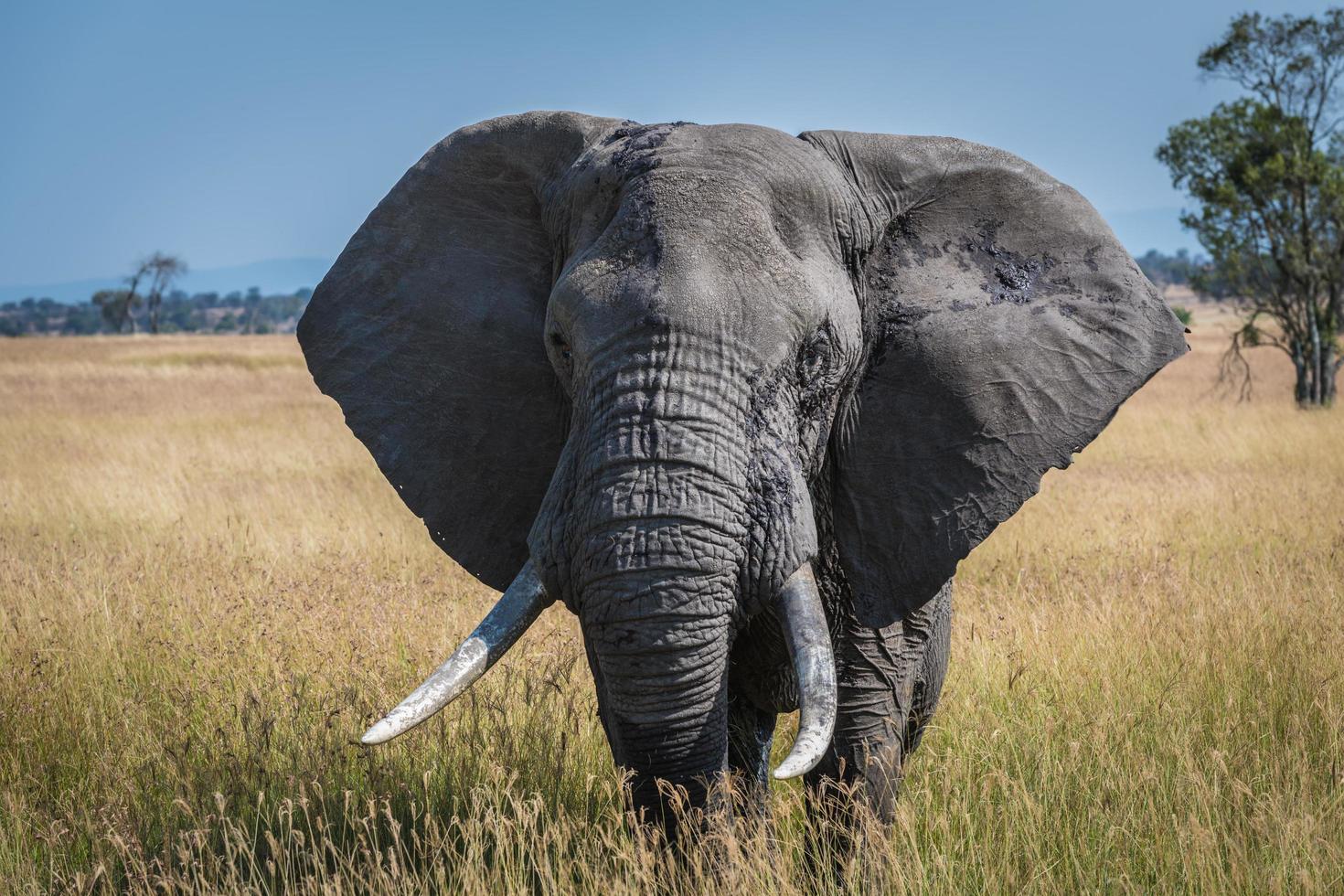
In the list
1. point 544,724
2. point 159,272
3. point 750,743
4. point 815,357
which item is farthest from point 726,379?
point 159,272

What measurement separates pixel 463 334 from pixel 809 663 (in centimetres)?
173

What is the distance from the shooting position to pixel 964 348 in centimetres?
358

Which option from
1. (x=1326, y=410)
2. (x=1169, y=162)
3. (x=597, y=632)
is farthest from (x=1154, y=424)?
(x=597, y=632)

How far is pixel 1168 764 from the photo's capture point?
4.69m

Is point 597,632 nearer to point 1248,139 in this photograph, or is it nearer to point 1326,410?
point 1326,410

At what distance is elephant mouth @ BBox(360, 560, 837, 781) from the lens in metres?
2.88

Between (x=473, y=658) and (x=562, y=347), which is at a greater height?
(x=562, y=347)

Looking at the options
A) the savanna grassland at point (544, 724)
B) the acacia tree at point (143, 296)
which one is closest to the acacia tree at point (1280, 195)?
the savanna grassland at point (544, 724)

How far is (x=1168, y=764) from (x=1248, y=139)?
19340 mm

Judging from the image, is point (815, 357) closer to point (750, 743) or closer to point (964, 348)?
point (964, 348)

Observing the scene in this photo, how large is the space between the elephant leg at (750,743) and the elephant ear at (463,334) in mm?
952

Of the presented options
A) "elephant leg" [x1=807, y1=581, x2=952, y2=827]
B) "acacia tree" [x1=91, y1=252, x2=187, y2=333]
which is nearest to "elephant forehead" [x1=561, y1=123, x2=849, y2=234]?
"elephant leg" [x1=807, y1=581, x2=952, y2=827]

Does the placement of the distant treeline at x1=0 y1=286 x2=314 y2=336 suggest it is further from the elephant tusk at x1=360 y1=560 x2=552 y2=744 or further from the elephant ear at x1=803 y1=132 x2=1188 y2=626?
the elephant tusk at x1=360 y1=560 x2=552 y2=744

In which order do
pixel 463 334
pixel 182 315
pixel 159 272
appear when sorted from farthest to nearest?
pixel 182 315, pixel 159 272, pixel 463 334
